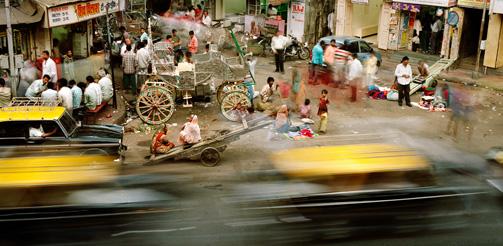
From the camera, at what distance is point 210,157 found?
43.5 feet

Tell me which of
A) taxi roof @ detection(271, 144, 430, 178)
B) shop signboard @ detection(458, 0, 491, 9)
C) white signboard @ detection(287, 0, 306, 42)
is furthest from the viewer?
white signboard @ detection(287, 0, 306, 42)

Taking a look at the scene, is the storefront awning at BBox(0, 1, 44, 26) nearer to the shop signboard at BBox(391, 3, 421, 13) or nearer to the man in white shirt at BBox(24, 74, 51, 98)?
the man in white shirt at BBox(24, 74, 51, 98)

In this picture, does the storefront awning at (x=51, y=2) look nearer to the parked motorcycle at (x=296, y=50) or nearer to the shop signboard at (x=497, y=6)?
the parked motorcycle at (x=296, y=50)

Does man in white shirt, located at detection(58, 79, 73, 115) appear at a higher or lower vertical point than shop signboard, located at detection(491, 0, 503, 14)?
lower

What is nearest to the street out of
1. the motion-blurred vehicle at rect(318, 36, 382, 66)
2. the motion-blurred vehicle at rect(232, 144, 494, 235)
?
the motion-blurred vehicle at rect(232, 144, 494, 235)

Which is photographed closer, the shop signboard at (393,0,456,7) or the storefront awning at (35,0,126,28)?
the storefront awning at (35,0,126,28)

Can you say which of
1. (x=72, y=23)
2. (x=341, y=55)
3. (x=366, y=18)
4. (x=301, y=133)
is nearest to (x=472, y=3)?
(x=341, y=55)

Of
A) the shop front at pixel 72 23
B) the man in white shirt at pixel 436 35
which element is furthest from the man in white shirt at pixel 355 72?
the shop front at pixel 72 23

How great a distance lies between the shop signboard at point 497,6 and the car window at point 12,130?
1592 centimetres

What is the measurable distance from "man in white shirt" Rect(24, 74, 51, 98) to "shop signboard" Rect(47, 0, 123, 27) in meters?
1.83

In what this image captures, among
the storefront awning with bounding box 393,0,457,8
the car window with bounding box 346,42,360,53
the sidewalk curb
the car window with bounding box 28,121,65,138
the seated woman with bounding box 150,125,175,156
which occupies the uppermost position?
the storefront awning with bounding box 393,0,457,8

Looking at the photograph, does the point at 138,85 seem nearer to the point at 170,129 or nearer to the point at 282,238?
the point at 170,129

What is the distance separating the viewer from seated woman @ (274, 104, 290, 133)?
14.9 meters

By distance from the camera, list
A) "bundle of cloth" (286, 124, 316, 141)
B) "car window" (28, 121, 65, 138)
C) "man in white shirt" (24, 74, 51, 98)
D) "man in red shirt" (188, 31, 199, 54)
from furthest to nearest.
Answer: "man in red shirt" (188, 31, 199, 54), "man in white shirt" (24, 74, 51, 98), "bundle of cloth" (286, 124, 316, 141), "car window" (28, 121, 65, 138)
